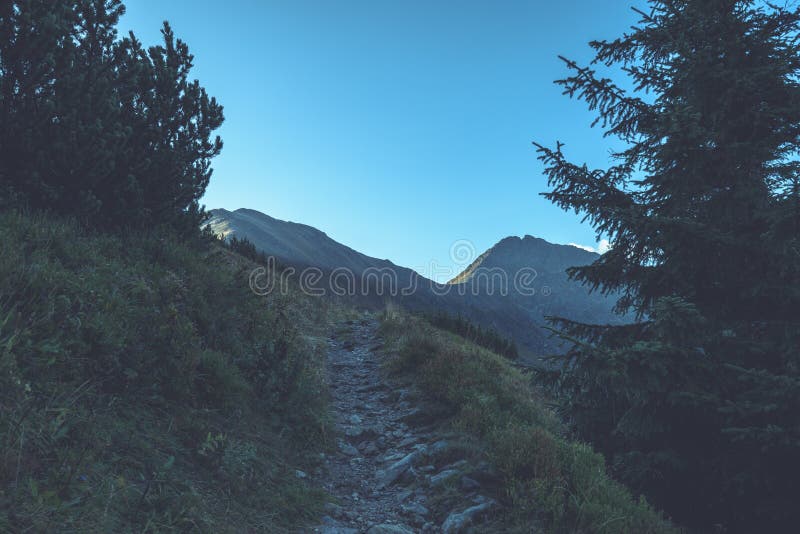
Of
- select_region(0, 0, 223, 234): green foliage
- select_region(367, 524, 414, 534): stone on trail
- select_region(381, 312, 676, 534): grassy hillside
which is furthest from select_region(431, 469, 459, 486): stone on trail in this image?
select_region(0, 0, 223, 234): green foliage

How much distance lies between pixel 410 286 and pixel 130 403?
9626 centimetres

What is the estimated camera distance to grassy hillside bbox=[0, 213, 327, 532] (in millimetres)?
Answer: 2662

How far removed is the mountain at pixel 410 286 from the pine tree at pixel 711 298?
28.7m

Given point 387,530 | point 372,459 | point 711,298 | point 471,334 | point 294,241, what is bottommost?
point 372,459

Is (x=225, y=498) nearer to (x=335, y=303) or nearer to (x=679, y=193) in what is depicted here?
(x=679, y=193)

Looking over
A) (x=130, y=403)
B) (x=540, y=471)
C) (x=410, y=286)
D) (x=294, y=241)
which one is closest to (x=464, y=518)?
(x=540, y=471)

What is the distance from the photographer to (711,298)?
5.53 metres

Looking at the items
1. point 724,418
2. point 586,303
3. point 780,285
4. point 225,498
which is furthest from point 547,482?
point 586,303

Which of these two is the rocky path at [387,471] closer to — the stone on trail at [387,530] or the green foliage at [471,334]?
the stone on trail at [387,530]

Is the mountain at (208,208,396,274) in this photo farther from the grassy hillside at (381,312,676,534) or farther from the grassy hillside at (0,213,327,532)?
the grassy hillside at (381,312,676,534)

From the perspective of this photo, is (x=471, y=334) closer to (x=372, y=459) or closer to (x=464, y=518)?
(x=372, y=459)

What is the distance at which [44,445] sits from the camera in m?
2.71

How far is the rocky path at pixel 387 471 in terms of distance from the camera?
4312 mm

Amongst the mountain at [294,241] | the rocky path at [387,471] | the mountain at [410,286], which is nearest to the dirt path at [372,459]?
the rocky path at [387,471]
